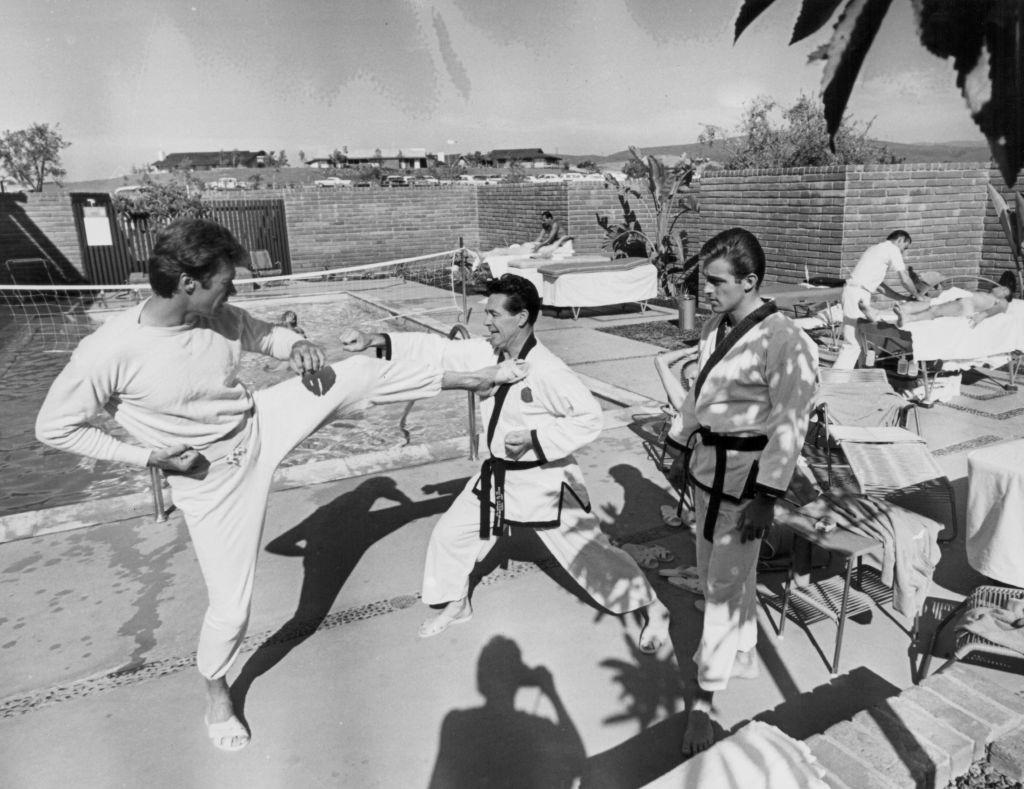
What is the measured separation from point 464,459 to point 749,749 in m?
4.77

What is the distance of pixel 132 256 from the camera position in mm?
22703

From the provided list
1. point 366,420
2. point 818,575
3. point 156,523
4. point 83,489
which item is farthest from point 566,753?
point 366,420

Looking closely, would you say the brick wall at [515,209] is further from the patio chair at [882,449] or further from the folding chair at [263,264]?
the patio chair at [882,449]

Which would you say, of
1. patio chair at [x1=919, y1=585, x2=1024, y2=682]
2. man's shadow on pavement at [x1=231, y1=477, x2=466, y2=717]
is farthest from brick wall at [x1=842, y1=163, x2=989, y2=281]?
patio chair at [x1=919, y1=585, x2=1024, y2=682]

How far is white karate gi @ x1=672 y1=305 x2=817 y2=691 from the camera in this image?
10.1ft

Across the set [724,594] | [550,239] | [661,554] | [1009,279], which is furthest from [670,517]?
[550,239]

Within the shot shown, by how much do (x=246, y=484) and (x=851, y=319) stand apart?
7847 millimetres

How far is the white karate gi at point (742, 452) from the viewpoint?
308 cm

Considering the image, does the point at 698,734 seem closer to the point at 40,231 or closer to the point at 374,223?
the point at 374,223

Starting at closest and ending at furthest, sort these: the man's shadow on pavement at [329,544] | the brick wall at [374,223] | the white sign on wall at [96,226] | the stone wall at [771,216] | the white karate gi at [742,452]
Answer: the white karate gi at [742,452], the man's shadow on pavement at [329,544], the stone wall at [771,216], the white sign on wall at [96,226], the brick wall at [374,223]

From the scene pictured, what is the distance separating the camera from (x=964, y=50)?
2.90ft

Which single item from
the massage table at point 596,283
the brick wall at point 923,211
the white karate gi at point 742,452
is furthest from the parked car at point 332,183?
the white karate gi at point 742,452

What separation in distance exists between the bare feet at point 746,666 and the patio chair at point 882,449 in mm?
1785

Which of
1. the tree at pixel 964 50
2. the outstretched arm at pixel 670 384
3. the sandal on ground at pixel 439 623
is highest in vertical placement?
the tree at pixel 964 50
